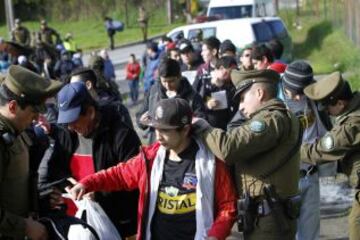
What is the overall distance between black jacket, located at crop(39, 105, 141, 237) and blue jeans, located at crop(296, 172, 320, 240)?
174cm

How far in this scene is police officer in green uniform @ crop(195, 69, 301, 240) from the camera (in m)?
3.94

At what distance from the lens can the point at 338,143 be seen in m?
4.88

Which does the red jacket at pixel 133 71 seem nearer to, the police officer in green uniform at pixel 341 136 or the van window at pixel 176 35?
the van window at pixel 176 35

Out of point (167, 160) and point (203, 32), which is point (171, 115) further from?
point (203, 32)

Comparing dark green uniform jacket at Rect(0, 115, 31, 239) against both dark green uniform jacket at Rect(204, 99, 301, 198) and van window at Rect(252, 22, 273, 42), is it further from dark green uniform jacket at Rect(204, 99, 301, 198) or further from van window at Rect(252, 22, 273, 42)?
van window at Rect(252, 22, 273, 42)

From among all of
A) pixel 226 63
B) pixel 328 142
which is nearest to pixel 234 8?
pixel 226 63

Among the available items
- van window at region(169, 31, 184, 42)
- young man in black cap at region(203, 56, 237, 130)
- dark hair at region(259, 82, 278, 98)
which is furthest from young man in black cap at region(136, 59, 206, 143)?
van window at region(169, 31, 184, 42)

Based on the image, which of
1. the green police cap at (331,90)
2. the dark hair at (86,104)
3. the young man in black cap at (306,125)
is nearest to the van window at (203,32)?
the young man in black cap at (306,125)

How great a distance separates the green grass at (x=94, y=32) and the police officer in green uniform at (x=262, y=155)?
31.4 meters

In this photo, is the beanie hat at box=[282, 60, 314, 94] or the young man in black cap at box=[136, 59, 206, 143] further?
the young man in black cap at box=[136, 59, 206, 143]

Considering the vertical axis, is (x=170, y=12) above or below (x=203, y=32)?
below

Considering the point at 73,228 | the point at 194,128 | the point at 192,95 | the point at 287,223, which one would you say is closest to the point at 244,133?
the point at 194,128

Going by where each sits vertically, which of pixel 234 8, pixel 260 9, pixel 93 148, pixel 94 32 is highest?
pixel 93 148

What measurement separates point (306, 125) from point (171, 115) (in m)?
2.19
